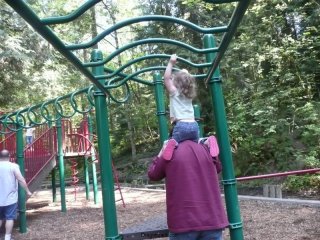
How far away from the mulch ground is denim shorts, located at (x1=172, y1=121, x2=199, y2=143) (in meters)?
3.61

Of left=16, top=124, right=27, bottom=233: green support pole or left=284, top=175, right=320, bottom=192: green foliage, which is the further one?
left=284, top=175, right=320, bottom=192: green foliage

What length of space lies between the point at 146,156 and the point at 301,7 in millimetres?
10639

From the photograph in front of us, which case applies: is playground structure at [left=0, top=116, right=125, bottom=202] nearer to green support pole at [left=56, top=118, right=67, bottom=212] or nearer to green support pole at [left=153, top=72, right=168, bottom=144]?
green support pole at [left=56, top=118, right=67, bottom=212]

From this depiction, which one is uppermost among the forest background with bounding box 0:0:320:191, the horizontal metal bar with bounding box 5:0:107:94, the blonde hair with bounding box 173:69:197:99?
the forest background with bounding box 0:0:320:191

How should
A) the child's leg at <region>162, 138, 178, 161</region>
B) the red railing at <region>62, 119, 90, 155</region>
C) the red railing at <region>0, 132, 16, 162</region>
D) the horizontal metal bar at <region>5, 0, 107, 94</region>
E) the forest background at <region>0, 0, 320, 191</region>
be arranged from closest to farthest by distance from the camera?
the horizontal metal bar at <region>5, 0, 107, 94</region>, the child's leg at <region>162, 138, 178, 161</region>, the red railing at <region>0, 132, 16, 162</region>, the red railing at <region>62, 119, 90, 155</region>, the forest background at <region>0, 0, 320, 191</region>

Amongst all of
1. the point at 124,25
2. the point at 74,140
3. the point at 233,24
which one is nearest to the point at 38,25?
the point at 124,25

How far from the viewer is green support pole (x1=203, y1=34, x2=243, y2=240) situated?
2.86 meters

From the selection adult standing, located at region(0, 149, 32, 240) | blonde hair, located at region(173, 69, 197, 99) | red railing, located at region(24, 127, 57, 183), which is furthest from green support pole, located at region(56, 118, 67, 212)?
blonde hair, located at region(173, 69, 197, 99)

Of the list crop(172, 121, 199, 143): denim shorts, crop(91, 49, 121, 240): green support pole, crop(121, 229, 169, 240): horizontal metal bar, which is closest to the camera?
crop(172, 121, 199, 143): denim shorts

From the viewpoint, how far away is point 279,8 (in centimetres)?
1266

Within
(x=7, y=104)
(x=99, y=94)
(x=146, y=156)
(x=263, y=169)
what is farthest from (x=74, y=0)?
(x=99, y=94)

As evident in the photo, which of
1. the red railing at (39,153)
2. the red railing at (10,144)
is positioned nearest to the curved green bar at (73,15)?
the red railing at (39,153)

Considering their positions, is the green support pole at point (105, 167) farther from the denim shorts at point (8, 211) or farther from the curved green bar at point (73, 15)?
the denim shorts at point (8, 211)

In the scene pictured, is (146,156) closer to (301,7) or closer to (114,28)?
(301,7)
